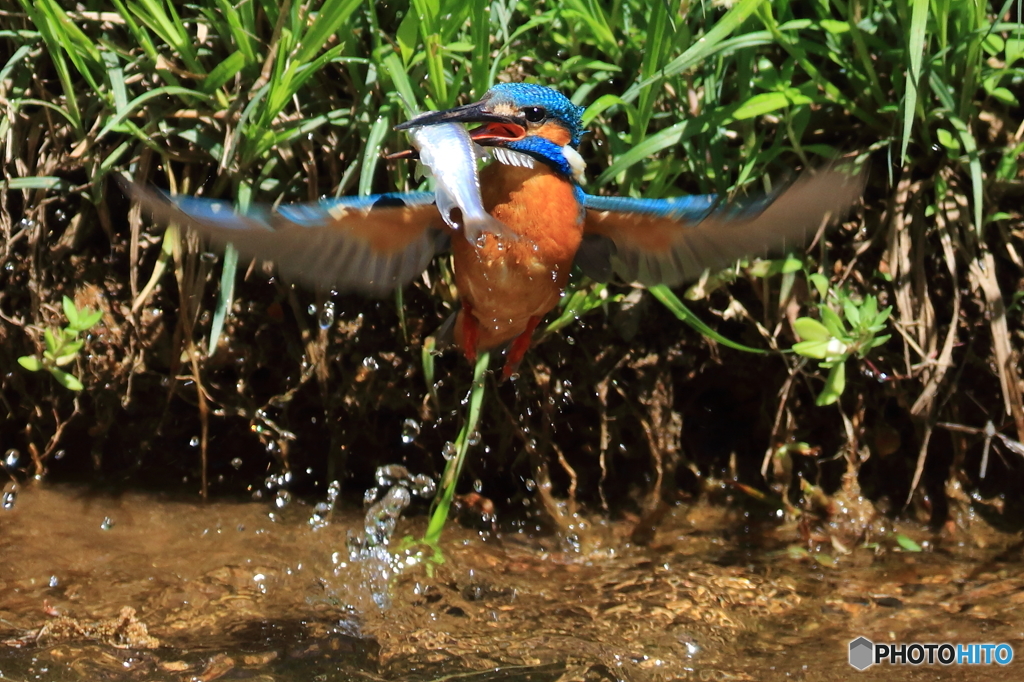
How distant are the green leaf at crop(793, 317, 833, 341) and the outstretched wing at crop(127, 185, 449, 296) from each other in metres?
0.89

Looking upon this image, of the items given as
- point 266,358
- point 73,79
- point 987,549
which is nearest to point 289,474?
point 266,358

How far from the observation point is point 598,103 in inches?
99.7

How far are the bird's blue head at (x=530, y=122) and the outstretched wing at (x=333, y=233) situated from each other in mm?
249

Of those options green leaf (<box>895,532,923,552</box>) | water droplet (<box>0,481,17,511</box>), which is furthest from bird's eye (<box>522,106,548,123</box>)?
water droplet (<box>0,481,17,511</box>)

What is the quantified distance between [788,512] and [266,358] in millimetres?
1614

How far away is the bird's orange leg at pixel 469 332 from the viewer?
2520 millimetres

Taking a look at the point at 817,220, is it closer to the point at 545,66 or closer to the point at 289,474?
the point at 545,66

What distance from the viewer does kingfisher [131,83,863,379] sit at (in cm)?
211

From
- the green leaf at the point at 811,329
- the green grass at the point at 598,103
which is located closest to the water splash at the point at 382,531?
the green grass at the point at 598,103

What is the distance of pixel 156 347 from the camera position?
288 cm

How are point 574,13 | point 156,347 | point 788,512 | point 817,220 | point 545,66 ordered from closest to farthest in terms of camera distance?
point 817,220, point 574,13, point 545,66, point 156,347, point 788,512

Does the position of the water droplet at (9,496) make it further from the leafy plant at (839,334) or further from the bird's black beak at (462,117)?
the leafy plant at (839,334)

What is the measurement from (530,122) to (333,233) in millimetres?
522

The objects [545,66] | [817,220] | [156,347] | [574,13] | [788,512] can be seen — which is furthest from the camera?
[788,512]
